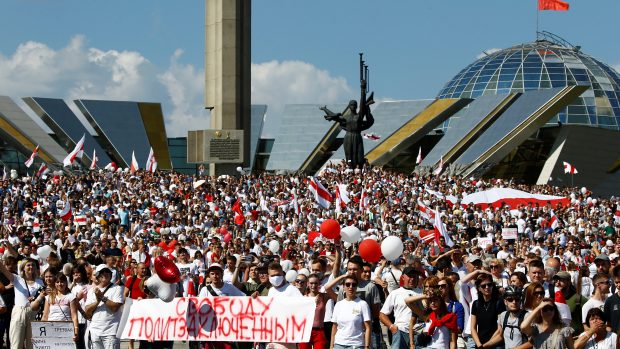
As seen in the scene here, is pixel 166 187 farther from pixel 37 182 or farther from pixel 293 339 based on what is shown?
pixel 293 339

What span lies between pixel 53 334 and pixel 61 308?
0.25 meters

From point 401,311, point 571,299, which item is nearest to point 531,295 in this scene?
point 571,299

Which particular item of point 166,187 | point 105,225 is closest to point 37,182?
point 166,187

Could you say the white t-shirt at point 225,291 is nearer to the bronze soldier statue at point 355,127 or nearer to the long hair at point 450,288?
the long hair at point 450,288

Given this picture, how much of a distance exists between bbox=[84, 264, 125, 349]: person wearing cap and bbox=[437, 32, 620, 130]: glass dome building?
54.4 metres

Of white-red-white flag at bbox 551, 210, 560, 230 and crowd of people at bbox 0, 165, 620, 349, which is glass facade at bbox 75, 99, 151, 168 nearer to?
crowd of people at bbox 0, 165, 620, 349

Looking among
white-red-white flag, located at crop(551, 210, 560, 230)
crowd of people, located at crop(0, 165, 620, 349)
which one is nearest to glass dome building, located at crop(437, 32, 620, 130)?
crowd of people, located at crop(0, 165, 620, 349)

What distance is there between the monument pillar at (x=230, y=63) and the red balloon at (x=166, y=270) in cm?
3220

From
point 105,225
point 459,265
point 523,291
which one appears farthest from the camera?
point 105,225

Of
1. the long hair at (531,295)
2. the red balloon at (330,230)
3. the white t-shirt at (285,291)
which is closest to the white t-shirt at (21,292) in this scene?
the white t-shirt at (285,291)

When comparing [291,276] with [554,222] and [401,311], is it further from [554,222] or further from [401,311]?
[554,222]

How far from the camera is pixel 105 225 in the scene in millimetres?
25016

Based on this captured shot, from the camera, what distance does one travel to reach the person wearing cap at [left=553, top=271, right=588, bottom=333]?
9844mm

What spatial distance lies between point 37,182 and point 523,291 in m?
22.6
